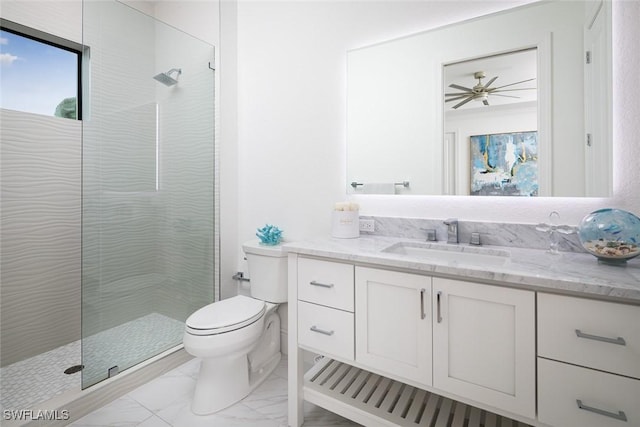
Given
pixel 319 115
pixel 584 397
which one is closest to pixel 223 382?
pixel 584 397

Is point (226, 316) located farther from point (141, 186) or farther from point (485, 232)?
point (485, 232)

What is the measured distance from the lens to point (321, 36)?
1.91m

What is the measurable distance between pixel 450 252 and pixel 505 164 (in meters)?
0.48

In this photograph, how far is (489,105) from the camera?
1.47m

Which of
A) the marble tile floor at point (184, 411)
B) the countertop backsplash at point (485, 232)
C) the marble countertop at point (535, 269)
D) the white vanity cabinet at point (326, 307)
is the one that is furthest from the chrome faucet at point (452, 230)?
the marble tile floor at point (184, 411)

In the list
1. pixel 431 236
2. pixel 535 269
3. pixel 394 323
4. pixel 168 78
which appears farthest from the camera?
pixel 168 78

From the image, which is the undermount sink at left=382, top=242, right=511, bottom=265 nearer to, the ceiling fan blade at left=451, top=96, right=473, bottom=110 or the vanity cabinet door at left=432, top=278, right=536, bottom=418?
the vanity cabinet door at left=432, top=278, right=536, bottom=418

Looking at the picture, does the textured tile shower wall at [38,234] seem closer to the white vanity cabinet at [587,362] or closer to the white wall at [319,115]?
the white wall at [319,115]

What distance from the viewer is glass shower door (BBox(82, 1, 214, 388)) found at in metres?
1.69

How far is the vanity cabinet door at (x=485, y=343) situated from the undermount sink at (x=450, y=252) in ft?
0.78

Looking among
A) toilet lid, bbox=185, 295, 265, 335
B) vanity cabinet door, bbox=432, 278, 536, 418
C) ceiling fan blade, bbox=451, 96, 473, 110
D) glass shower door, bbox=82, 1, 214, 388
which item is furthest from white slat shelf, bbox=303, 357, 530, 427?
ceiling fan blade, bbox=451, 96, 473, 110

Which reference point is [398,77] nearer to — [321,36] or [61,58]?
[321,36]

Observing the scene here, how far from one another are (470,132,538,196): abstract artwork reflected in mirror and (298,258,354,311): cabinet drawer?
77cm

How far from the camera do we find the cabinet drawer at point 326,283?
131 centimetres
